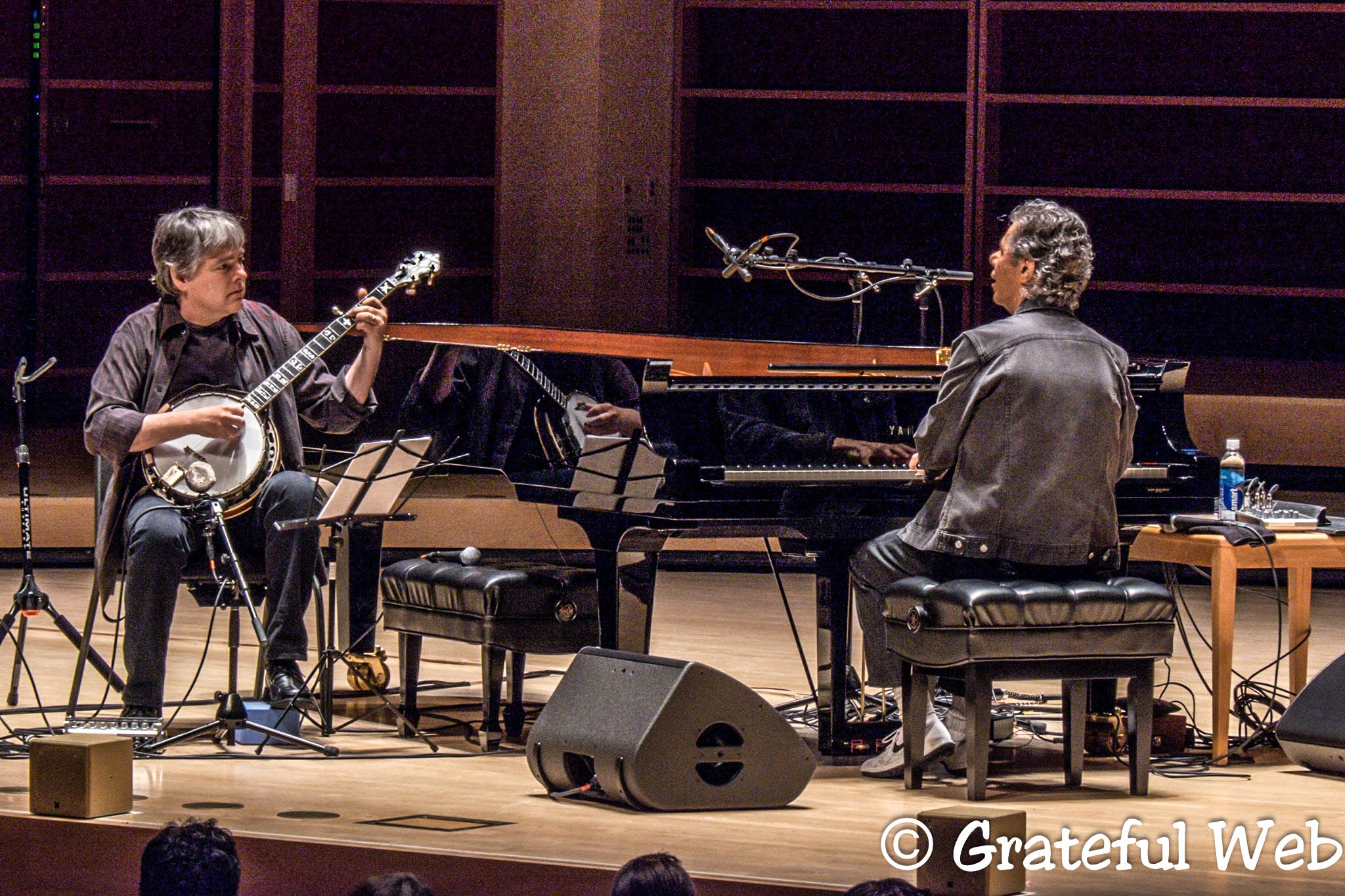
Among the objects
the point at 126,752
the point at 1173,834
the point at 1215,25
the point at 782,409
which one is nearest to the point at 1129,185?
the point at 1215,25

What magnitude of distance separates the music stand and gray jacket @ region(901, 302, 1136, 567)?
1096mm

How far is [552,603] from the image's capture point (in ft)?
13.4

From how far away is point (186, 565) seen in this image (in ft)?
13.4

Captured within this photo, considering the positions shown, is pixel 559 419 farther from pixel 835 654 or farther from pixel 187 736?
pixel 187 736

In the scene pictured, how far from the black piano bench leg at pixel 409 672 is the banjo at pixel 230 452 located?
0.48 metres

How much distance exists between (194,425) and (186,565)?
0.31 meters

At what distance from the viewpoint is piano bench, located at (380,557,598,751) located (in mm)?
4043

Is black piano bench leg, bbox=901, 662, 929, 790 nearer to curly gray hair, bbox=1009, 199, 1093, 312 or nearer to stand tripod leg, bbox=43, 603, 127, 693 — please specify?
curly gray hair, bbox=1009, 199, 1093, 312

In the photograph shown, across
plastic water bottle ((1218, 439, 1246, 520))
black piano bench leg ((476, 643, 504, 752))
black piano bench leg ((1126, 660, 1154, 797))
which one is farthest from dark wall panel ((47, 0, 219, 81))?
black piano bench leg ((1126, 660, 1154, 797))

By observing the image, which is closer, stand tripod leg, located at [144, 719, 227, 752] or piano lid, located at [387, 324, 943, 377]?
stand tripod leg, located at [144, 719, 227, 752]

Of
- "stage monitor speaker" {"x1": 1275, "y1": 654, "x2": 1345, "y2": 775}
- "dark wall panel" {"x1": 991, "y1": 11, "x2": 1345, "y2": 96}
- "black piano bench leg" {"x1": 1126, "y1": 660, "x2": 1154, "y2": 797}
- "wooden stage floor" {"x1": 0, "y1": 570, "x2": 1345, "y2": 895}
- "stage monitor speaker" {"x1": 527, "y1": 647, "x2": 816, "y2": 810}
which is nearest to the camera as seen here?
"wooden stage floor" {"x1": 0, "y1": 570, "x2": 1345, "y2": 895}

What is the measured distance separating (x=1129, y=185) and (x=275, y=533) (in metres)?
4.97

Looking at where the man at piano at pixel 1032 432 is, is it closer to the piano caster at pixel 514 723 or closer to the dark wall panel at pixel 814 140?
the piano caster at pixel 514 723

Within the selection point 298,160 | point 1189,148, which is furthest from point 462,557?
point 1189,148
